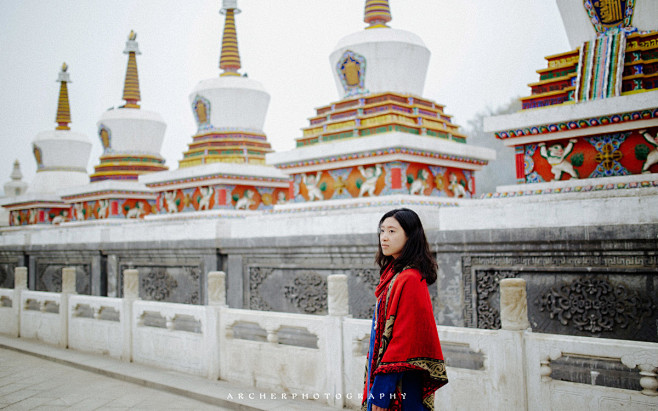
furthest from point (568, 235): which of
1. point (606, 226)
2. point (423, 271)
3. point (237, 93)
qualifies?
point (237, 93)

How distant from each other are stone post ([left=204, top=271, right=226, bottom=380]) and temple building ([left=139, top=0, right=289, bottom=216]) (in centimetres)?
677

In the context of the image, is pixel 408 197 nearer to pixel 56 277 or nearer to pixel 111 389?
pixel 111 389

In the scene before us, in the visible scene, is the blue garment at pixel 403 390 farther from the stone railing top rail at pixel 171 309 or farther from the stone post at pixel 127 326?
the stone post at pixel 127 326

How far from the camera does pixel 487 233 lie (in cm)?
631

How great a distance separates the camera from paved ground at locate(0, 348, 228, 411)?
569 centimetres

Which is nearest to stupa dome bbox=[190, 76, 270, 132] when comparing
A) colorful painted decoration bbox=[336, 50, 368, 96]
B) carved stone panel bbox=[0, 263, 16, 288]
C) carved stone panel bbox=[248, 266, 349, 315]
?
colorful painted decoration bbox=[336, 50, 368, 96]

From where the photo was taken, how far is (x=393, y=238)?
3070 mm

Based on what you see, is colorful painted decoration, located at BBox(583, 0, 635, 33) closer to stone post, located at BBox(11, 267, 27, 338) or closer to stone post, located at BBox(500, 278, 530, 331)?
stone post, located at BBox(500, 278, 530, 331)

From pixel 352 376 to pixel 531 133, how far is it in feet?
14.2

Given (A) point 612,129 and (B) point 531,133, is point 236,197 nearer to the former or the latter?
(B) point 531,133

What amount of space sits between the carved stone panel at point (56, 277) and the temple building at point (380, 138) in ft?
17.2

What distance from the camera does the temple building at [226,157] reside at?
13.3 meters

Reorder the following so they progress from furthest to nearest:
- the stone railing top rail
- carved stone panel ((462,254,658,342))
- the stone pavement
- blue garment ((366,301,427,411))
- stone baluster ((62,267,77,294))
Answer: stone baluster ((62,267,77,294))
the stone railing top rail
the stone pavement
carved stone panel ((462,254,658,342))
blue garment ((366,301,427,411))

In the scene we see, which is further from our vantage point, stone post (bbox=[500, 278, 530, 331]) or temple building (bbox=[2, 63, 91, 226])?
temple building (bbox=[2, 63, 91, 226])
